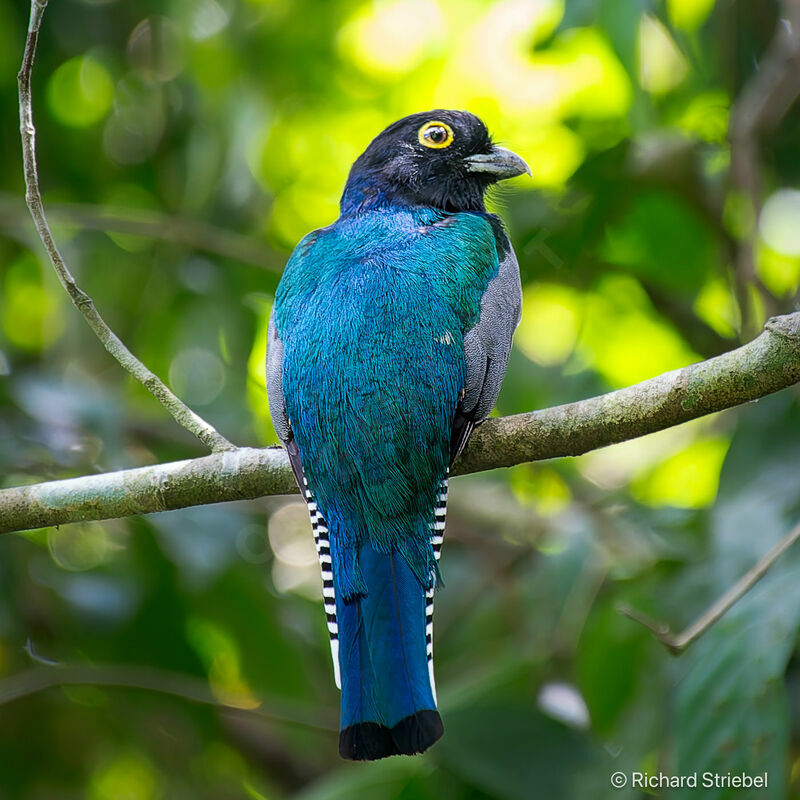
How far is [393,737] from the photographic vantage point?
3.00m

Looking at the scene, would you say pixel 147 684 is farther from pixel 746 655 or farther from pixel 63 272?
pixel 746 655

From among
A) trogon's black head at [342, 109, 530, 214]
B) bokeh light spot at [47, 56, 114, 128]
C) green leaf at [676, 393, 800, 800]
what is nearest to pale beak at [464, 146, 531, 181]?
trogon's black head at [342, 109, 530, 214]

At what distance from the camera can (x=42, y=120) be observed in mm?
5969

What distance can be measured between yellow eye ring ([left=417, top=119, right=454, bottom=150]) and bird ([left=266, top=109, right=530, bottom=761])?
0.74 metres

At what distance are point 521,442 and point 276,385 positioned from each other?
0.87 meters

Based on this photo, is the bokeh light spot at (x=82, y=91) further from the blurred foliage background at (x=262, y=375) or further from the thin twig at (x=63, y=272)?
the thin twig at (x=63, y=272)

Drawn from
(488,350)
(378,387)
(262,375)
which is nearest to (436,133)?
(488,350)

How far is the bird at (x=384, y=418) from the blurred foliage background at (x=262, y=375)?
1053mm

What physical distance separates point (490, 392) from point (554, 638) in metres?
2.06

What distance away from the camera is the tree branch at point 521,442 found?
2799 millimetres

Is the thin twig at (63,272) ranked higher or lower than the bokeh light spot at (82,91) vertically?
lower

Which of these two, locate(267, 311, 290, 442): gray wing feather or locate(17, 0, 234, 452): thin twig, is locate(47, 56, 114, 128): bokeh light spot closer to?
locate(17, 0, 234, 452): thin twig

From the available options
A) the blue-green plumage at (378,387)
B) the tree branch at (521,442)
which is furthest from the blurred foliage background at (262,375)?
the blue-green plumage at (378,387)

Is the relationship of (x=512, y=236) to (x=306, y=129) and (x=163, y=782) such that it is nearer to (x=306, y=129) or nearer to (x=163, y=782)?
(x=306, y=129)
